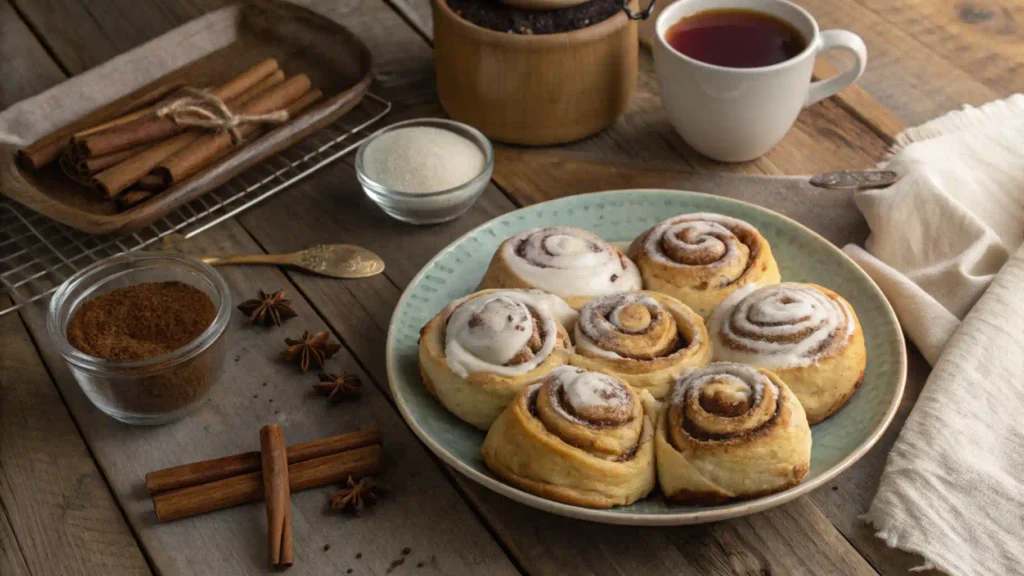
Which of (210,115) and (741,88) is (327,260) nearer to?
(210,115)

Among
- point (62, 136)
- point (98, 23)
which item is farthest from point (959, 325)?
point (98, 23)

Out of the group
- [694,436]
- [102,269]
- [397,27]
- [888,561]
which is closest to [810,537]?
[888,561]

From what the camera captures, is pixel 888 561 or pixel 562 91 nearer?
pixel 888 561

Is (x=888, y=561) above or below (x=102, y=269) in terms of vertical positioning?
below

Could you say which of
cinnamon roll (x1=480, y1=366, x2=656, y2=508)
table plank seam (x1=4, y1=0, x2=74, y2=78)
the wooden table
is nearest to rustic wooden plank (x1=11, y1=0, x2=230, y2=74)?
table plank seam (x1=4, y1=0, x2=74, y2=78)

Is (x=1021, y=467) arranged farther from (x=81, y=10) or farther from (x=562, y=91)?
(x=81, y=10)

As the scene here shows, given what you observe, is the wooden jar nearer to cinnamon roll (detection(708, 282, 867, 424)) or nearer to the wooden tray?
the wooden tray

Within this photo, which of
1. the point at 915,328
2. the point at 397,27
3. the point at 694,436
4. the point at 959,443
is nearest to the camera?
the point at 694,436
